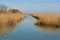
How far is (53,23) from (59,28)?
0.87 metres

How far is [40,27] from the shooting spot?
9.76 metres

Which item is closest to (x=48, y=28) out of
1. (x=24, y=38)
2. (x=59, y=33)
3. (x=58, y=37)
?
(x=59, y=33)

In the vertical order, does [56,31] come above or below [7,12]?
below

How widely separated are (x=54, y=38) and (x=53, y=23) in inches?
104

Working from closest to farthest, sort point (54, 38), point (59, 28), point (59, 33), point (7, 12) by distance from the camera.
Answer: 1. point (54, 38)
2. point (59, 33)
3. point (59, 28)
4. point (7, 12)

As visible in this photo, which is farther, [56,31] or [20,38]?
[56,31]

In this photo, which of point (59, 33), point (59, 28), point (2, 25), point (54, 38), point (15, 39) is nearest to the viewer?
point (15, 39)

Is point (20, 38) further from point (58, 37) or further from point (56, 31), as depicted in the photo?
point (56, 31)

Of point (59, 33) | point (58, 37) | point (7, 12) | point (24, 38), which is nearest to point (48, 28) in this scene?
point (59, 33)

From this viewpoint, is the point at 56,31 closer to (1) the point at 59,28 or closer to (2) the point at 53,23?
(1) the point at 59,28

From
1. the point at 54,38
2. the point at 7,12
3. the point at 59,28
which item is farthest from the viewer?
the point at 7,12

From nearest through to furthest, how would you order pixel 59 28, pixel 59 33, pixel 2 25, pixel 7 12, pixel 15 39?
pixel 15 39, pixel 59 33, pixel 59 28, pixel 2 25, pixel 7 12

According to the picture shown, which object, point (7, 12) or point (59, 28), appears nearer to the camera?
point (59, 28)

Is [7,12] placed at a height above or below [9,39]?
above
